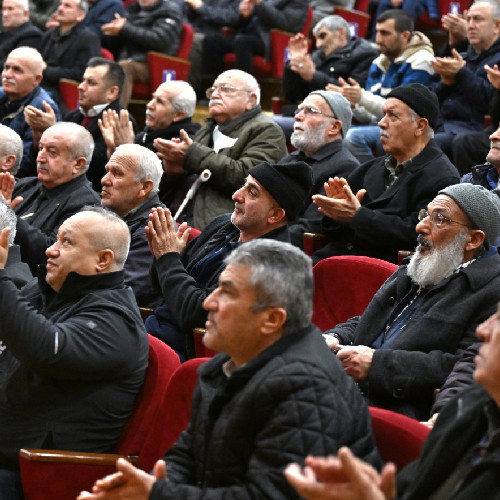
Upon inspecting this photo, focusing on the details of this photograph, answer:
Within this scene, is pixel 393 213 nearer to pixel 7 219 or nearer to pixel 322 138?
pixel 322 138

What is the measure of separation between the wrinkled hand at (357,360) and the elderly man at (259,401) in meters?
0.63

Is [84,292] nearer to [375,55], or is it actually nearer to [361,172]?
[361,172]

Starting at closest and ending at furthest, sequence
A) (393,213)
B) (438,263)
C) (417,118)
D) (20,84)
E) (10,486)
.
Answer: (10,486) < (438,263) < (393,213) < (417,118) < (20,84)

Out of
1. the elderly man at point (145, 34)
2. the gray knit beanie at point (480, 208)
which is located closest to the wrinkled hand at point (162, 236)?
the gray knit beanie at point (480, 208)

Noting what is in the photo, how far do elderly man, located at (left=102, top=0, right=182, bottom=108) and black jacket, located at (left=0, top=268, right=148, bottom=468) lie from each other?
4526 mm

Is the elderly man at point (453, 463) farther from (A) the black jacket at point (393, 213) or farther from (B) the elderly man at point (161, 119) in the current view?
(B) the elderly man at point (161, 119)

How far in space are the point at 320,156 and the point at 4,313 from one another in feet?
7.47

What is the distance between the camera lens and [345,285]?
333 centimetres

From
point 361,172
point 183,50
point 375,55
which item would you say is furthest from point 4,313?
point 183,50

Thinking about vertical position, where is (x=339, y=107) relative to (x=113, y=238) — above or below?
below

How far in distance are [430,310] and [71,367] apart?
38.1 inches

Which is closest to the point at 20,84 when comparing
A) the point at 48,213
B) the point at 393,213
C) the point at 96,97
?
the point at 96,97

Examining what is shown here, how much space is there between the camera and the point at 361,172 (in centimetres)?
429

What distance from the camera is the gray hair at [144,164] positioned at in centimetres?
390
